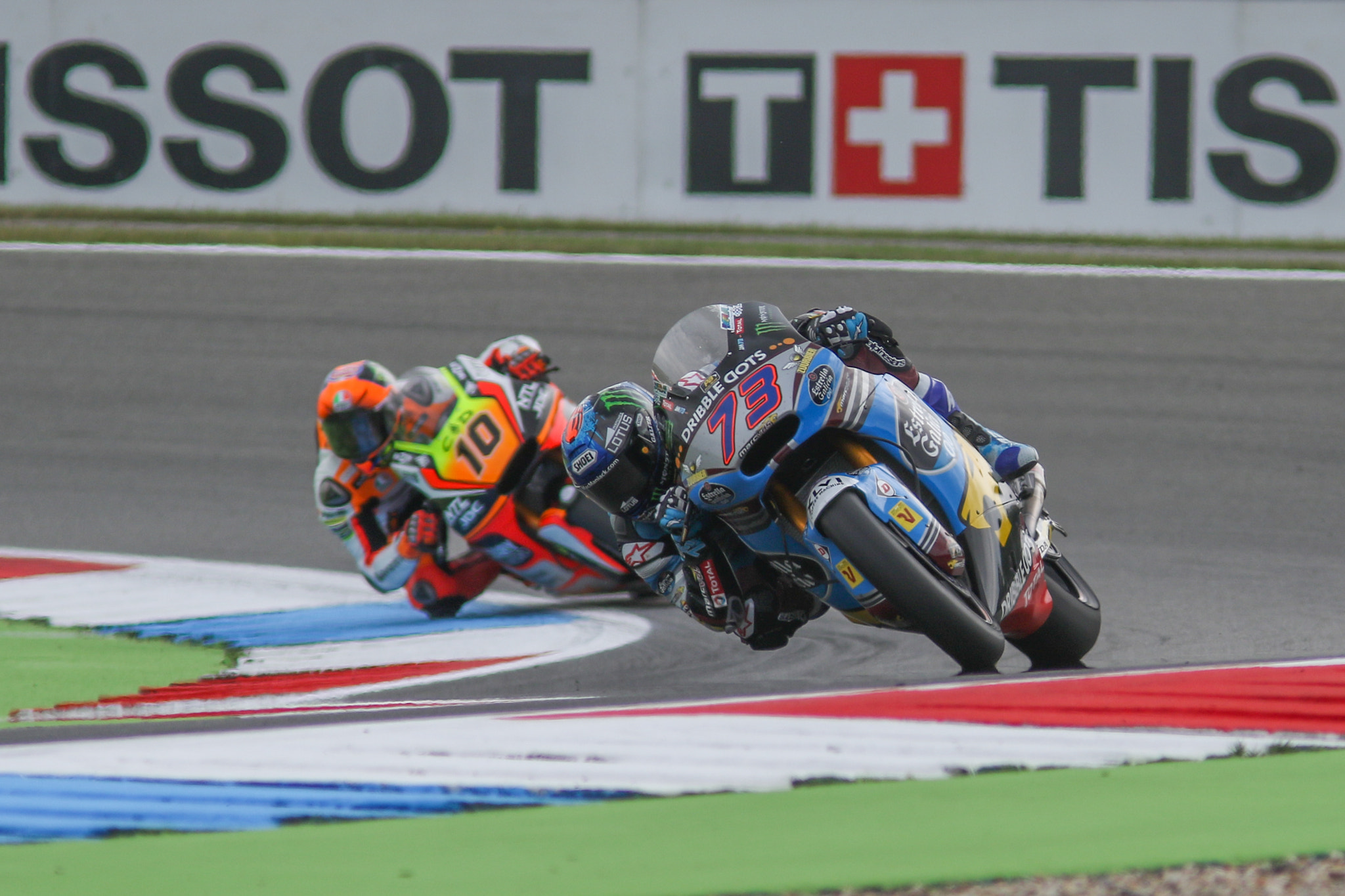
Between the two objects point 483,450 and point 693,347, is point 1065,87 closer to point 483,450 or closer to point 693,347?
point 483,450

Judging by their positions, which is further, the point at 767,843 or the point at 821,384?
the point at 821,384

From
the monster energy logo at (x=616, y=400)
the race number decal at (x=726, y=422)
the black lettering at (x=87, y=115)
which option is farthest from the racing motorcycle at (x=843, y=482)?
the black lettering at (x=87, y=115)

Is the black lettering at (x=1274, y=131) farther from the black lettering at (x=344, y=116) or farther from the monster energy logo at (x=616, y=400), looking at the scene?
the monster energy logo at (x=616, y=400)

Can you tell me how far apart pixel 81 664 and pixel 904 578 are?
3071 mm

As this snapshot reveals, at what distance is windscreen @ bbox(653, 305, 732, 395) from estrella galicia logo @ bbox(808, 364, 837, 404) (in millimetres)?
253

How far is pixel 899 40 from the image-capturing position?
1174cm

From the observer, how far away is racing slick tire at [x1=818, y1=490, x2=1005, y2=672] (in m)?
3.84

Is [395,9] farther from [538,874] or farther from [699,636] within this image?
[538,874]

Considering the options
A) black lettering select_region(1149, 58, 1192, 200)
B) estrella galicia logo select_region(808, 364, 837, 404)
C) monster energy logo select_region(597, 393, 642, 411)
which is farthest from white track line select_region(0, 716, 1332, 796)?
black lettering select_region(1149, 58, 1192, 200)

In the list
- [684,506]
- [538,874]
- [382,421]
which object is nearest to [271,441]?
Answer: [382,421]

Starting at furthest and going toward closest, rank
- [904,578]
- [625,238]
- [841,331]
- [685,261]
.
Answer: [625,238]
[685,261]
[841,331]
[904,578]

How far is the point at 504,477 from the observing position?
643 centimetres

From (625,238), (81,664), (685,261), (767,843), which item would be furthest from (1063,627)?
(625,238)

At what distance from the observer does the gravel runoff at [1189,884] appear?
246 cm
